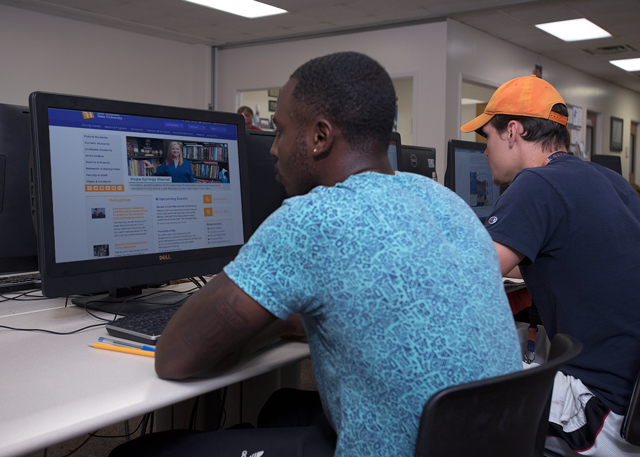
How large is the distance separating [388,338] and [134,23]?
22.5 ft

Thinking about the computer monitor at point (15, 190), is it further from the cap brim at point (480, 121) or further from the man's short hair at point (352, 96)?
the cap brim at point (480, 121)

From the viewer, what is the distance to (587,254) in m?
1.25

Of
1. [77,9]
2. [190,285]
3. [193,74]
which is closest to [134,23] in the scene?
[77,9]

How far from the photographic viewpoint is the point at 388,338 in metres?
0.69

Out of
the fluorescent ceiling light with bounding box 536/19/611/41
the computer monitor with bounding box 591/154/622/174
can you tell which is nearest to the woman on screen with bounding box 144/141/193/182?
the computer monitor with bounding box 591/154/622/174

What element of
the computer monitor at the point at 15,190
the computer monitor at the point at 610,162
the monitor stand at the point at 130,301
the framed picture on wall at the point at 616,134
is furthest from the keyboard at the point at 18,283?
the framed picture on wall at the point at 616,134

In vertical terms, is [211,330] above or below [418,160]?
below

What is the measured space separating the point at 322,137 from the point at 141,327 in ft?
1.65

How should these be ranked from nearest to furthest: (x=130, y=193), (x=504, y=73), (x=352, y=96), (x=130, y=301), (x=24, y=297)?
(x=352, y=96)
(x=130, y=193)
(x=130, y=301)
(x=24, y=297)
(x=504, y=73)

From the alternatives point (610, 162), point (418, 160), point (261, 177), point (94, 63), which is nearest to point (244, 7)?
point (94, 63)

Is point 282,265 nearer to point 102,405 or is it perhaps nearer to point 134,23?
point 102,405

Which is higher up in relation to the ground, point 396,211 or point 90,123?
point 90,123

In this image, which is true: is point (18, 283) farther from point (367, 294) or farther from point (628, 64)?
point (628, 64)

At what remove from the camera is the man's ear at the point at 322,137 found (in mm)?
811
